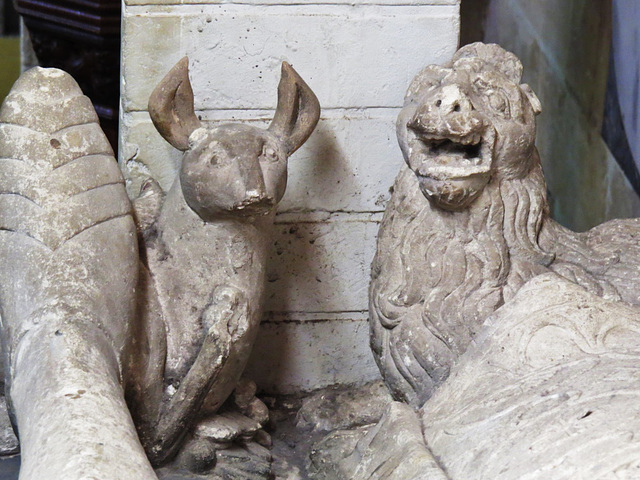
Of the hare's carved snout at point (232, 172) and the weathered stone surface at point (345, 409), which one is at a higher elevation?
the hare's carved snout at point (232, 172)

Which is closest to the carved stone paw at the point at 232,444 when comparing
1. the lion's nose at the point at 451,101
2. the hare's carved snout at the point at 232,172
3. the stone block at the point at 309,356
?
the stone block at the point at 309,356

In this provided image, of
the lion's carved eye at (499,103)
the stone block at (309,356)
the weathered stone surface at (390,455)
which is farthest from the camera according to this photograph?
the stone block at (309,356)

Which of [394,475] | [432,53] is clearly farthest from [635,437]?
[432,53]

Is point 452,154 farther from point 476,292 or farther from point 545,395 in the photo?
point 545,395

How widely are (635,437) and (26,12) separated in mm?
2450

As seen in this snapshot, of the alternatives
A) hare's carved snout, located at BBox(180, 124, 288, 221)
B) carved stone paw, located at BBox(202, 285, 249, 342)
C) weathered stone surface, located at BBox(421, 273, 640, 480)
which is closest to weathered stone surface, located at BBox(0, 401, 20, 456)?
carved stone paw, located at BBox(202, 285, 249, 342)

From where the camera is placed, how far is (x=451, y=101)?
1.76 metres

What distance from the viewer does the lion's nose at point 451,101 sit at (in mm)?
1754

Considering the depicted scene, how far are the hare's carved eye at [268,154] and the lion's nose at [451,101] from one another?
293 millimetres

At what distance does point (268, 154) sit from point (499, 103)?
424 millimetres

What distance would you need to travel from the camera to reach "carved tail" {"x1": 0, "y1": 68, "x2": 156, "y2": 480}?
1.43 metres

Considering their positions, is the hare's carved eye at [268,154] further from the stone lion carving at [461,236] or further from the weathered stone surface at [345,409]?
the weathered stone surface at [345,409]

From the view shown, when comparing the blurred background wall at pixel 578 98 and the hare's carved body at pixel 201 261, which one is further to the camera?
the blurred background wall at pixel 578 98

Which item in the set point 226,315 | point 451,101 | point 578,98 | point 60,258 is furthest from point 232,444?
point 578,98
